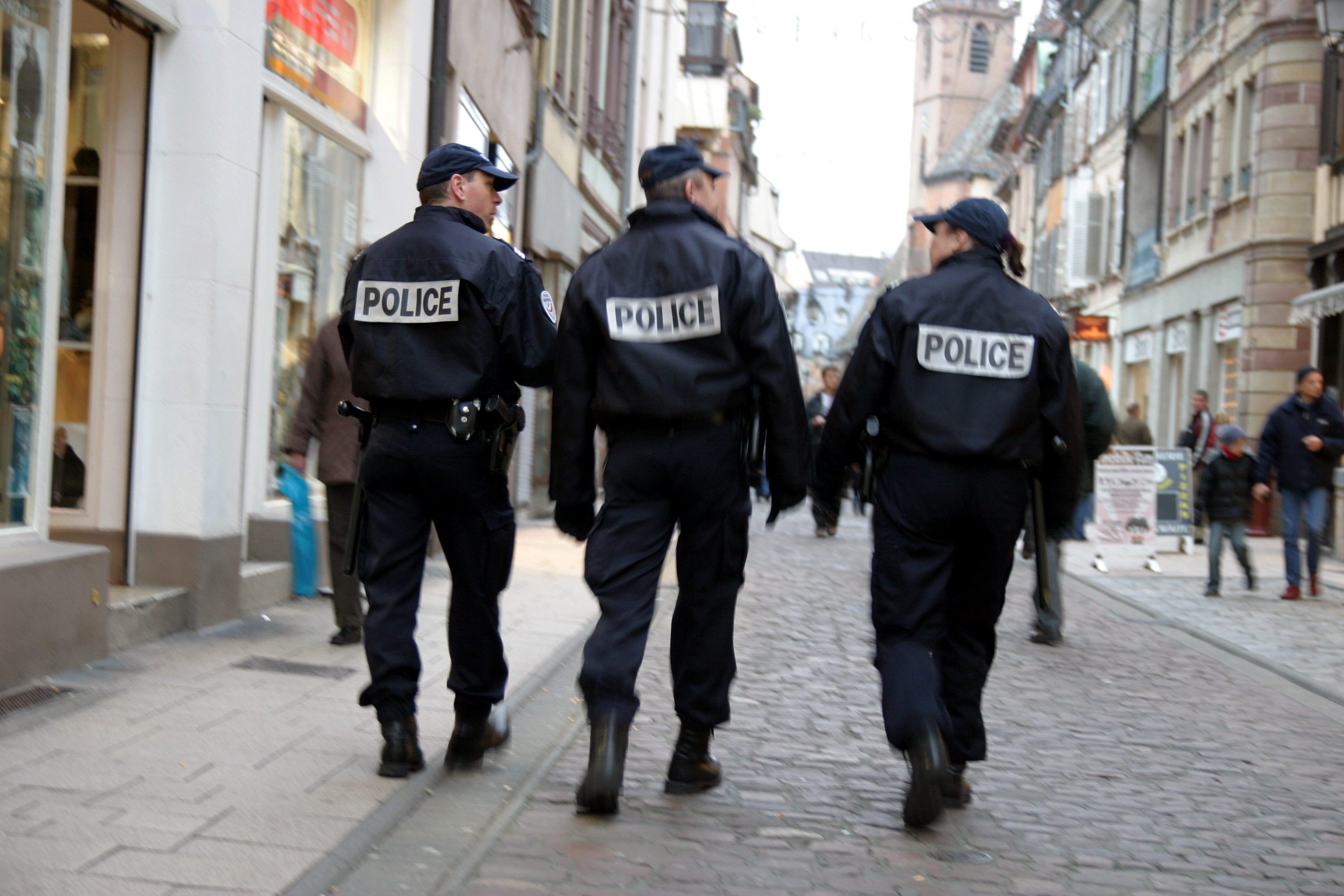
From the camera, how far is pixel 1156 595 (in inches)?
513

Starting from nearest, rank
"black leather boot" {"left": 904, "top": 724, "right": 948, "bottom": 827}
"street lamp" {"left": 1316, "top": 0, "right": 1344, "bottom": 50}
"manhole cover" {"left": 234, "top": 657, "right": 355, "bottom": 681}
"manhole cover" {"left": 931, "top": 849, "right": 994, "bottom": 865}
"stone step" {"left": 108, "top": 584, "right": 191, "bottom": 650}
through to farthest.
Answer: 1. "manhole cover" {"left": 931, "top": 849, "right": 994, "bottom": 865}
2. "black leather boot" {"left": 904, "top": 724, "right": 948, "bottom": 827}
3. "manhole cover" {"left": 234, "top": 657, "right": 355, "bottom": 681}
4. "stone step" {"left": 108, "top": 584, "right": 191, "bottom": 650}
5. "street lamp" {"left": 1316, "top": 0, "right": 1344, "bottom": 50}

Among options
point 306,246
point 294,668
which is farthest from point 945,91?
point 294,668

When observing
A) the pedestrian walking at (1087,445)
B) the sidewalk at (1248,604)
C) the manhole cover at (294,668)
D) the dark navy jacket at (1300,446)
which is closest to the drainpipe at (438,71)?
the pedestrian walking at (1087,445)

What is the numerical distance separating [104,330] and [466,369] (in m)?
3.45

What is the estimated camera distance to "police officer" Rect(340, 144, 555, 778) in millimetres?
4930

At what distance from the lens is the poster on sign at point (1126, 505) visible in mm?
16203

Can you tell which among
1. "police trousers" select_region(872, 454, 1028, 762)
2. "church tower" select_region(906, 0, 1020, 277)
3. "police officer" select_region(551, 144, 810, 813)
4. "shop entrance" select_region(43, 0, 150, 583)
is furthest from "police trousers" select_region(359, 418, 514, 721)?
"church tower" select_region(906, 0, 1020, 277)

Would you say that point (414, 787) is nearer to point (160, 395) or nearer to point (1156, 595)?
point (160, 395)

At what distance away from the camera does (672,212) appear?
4.78 meters

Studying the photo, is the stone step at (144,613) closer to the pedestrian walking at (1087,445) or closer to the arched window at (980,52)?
the pedestrian walking at (1087,445)

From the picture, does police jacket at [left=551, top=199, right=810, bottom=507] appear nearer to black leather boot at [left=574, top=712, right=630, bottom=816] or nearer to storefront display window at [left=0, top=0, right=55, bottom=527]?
black leather boot at [left=574, top=712, right=630, bottom=816]

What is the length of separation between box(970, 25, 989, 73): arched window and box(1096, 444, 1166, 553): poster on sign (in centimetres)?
7523

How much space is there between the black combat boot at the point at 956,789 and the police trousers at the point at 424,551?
4.88 feet

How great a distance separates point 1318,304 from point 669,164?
16188 mm
